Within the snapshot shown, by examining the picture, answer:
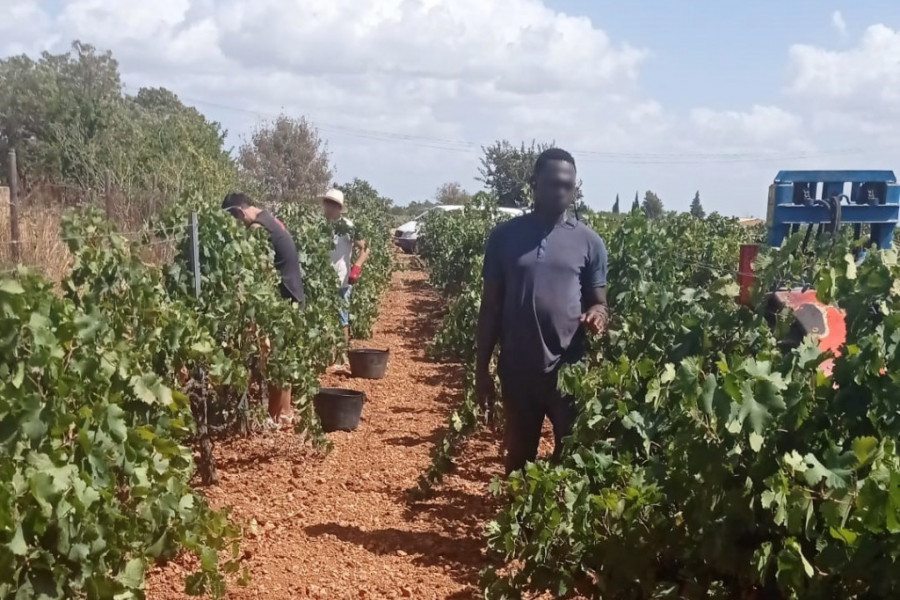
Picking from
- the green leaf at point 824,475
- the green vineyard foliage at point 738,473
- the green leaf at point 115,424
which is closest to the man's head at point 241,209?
the green vineyard foliage at point 738,473

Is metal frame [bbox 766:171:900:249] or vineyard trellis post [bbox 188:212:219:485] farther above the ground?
metal frame [bbox 766:171:900:249]

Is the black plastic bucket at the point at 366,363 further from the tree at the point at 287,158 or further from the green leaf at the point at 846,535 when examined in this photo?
the tree at the point at 287,158

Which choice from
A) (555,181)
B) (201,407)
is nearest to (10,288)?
(555,181)

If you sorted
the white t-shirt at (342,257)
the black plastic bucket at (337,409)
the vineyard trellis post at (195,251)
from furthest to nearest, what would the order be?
the white t-shirt at (342,257) → the black plastic bucket at (337,409) → the vineyard trellis post at (195,251)

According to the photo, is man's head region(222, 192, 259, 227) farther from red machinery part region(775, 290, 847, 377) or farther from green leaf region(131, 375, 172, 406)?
red machinery part region(775, 290, 847, 377)

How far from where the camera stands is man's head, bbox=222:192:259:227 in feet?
23.0

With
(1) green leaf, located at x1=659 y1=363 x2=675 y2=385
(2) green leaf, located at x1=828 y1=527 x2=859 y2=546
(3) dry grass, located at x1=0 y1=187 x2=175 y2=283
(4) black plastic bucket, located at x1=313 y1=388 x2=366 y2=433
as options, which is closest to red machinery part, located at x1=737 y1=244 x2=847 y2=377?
(1) green leaf, located at x1=659 y1=363 x2=675 y2=385

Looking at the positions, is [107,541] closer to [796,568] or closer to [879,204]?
[796,568]

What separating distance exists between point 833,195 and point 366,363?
14.8ft

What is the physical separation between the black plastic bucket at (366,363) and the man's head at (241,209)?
293 centimetres

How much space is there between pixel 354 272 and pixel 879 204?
5.19 meters

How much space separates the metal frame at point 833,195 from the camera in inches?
323

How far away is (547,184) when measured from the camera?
4.42 m

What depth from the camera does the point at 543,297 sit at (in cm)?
443
